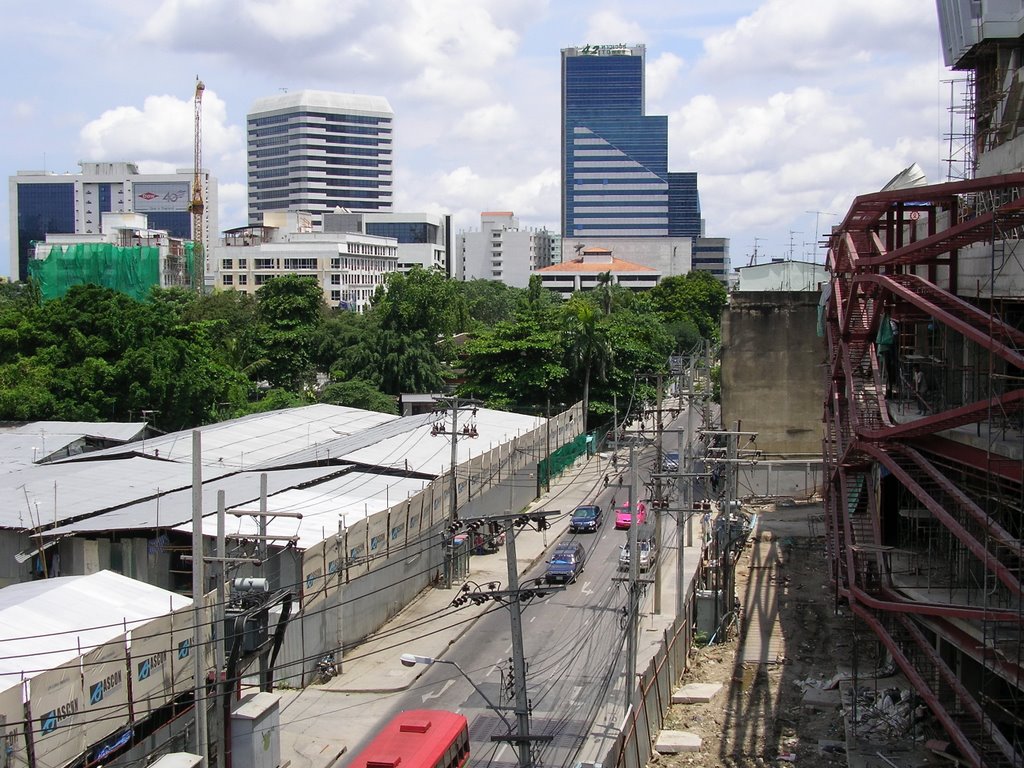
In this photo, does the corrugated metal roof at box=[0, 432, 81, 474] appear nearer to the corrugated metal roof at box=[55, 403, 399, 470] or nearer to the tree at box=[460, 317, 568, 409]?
the corrugated metal roof at box=[55, 403, 399, 470]

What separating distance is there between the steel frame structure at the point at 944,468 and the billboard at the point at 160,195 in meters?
165

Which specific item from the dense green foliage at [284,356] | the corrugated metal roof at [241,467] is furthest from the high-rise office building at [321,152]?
the corrugated metal roof at [241,467]

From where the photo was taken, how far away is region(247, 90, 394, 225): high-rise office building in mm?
174500

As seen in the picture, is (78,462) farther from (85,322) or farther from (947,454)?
(947,454)

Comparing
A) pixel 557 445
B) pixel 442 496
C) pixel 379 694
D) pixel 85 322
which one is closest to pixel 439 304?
pixel 557 445

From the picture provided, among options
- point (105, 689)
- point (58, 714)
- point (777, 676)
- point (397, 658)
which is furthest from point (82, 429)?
point (777, 676)

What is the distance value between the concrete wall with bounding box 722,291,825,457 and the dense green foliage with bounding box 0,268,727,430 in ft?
19.9

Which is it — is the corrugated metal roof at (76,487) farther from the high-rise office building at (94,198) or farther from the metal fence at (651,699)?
the high-rise office building at (94,198)

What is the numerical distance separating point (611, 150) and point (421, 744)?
169431mm

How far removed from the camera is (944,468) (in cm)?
2102

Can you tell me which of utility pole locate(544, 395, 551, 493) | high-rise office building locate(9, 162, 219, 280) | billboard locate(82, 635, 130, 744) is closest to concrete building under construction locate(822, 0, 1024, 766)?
billboard locate(82, 635, 130, 744)

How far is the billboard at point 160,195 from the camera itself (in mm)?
177000

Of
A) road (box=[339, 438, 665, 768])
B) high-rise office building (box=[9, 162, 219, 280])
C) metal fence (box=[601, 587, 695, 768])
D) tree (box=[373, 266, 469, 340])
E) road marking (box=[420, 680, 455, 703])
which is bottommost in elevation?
road marking (box=[420, 680, 455, 703])

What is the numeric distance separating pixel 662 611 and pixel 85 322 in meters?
28.4
